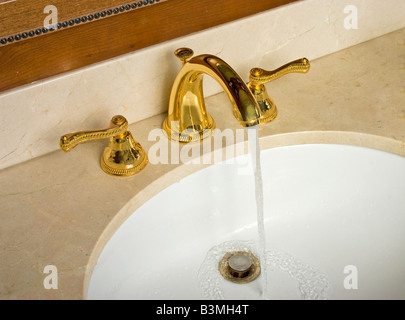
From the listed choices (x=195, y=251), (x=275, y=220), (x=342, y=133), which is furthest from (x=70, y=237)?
(x=342, y=133)

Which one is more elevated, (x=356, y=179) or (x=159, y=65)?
(x=159, y=65)

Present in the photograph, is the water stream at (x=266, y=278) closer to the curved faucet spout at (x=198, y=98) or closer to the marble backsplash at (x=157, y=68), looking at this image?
the curved faucet spout at (x=198, y=98)

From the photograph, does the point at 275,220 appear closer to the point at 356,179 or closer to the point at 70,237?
the point at 356,179

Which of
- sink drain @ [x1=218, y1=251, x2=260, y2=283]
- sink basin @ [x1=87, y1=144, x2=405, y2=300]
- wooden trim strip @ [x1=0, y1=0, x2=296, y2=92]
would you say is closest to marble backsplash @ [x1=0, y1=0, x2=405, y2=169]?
wooden trim strip @ [x1=0, y1=0, x2=296, y2=92]

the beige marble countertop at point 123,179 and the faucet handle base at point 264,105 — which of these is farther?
the faucet handle base at point 264,105

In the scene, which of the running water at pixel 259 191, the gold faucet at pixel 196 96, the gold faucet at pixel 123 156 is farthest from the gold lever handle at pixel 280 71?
the gold faucet at pixel 123 156

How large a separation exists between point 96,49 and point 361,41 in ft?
1.69

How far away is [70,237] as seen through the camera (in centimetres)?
81

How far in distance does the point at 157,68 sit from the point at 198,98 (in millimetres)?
84

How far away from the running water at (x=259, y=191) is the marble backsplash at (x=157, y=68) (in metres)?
0.19

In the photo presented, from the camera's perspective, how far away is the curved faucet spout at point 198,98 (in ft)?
2.52

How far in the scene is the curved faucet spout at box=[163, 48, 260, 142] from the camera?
77cm
